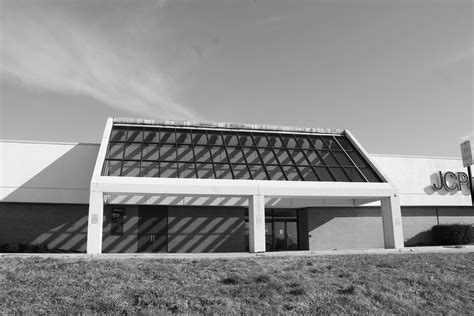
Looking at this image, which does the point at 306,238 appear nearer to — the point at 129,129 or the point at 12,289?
the point at 129,129

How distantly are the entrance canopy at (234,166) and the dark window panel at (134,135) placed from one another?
6 centimetres

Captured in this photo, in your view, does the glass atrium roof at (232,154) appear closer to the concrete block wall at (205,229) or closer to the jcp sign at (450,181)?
the concrete block wall at (205,229)

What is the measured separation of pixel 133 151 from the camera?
23344mm

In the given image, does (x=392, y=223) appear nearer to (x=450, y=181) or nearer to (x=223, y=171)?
(x=223, y=171)

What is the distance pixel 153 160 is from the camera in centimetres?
2212

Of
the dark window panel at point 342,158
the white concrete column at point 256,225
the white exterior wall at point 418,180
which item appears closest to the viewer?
the white concrete column at point 256,225

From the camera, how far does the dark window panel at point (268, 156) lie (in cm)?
2500

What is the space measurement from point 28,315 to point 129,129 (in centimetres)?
1733

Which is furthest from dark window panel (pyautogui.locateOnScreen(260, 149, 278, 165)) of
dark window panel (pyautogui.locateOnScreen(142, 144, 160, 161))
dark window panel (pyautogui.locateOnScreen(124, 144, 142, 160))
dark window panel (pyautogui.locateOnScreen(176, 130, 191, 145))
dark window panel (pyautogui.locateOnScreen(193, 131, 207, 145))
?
dark window panel (pyautogui.locateOnScreen(124, 144, 142, 160))

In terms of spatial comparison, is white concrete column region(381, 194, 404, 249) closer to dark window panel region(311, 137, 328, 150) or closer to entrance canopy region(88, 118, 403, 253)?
entrance canopy region(88, 118, 403, 253)

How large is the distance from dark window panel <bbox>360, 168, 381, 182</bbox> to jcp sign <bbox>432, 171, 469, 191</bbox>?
7.50 m

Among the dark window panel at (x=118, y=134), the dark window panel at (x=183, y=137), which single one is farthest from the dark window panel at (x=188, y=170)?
the dark window panel at (x=118, y=134)

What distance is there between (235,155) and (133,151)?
6.21 meters

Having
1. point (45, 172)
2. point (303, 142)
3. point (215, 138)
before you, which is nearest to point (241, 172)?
point (215, 138)
